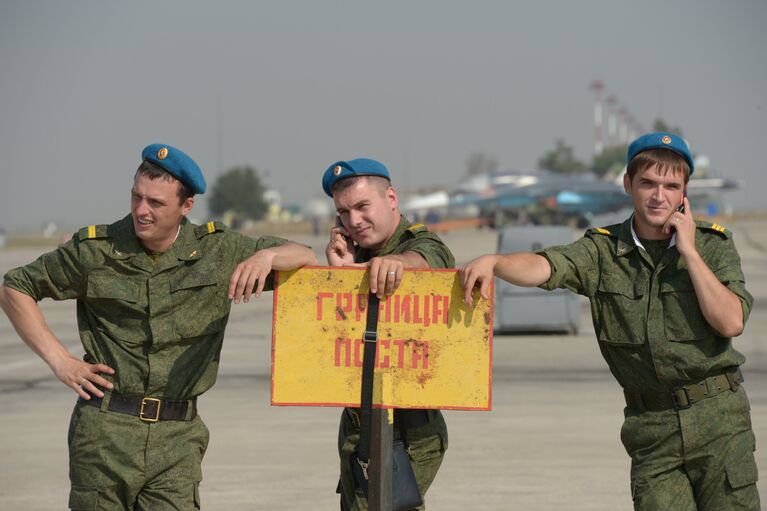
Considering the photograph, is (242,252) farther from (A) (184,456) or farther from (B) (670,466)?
(B) (670,466)

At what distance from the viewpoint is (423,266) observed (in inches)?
Result: 190

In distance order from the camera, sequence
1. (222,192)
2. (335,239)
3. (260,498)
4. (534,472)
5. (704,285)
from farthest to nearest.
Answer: (222,192) → (534,472) → (260,498) → (335,239) → (704,285)

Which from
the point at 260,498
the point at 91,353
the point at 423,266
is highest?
the point at 423,266

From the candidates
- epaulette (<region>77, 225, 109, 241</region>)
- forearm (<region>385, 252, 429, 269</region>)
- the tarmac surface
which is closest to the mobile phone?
forearm (<region>385, 252, 429, 269</region>)

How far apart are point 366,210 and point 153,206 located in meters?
0.82

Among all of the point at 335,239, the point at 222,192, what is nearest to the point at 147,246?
the point at 335,239

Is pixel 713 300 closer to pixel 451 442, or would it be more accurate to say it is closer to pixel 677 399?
pixel 677 399

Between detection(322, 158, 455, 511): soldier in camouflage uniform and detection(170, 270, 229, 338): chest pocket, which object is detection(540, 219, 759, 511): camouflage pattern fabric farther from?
detection(170, 270, 229, 338): chest pocket

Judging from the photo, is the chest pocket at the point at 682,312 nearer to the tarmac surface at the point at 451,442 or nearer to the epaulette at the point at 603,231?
the epaulette at the point at 603,231

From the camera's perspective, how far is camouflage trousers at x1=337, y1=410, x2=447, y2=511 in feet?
17.0

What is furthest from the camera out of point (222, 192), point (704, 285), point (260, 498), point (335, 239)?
point (222, 192)

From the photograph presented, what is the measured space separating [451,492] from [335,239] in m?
4.16

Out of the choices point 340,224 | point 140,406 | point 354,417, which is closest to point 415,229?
point 340,224

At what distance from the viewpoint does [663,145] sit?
4.85 m
